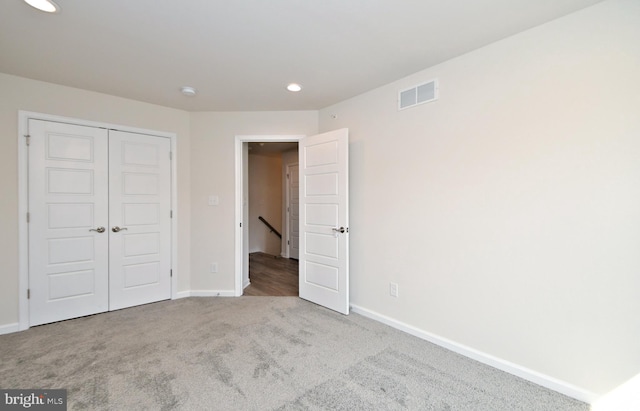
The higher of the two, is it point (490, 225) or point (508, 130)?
point (508, 130)

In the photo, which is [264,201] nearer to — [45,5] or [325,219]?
[325,219]

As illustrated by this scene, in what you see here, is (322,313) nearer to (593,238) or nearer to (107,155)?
(593,238)

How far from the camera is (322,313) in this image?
308 cm

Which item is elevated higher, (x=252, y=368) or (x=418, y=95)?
(x=418, y=95)

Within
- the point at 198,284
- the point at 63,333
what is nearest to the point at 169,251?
the point at 198,284

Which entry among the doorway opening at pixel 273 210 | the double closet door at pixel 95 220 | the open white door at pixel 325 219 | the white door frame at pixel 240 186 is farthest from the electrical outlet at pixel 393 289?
the double closet door at pixel 95 220

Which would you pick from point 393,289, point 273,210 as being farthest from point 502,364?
point 273,210

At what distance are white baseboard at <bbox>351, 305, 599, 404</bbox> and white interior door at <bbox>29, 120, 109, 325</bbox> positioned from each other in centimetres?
319

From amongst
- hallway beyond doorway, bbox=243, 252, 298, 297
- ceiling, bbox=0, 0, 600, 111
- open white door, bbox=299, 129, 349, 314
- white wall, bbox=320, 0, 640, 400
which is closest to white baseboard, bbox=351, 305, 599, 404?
white wall, bbox=320, 0, 640, 400

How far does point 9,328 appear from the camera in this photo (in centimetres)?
260

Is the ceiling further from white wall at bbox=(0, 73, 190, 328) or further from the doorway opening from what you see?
the doorway opening

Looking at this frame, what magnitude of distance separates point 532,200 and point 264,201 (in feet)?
18.7

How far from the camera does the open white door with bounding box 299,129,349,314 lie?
3047 mm

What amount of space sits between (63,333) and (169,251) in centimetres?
123
